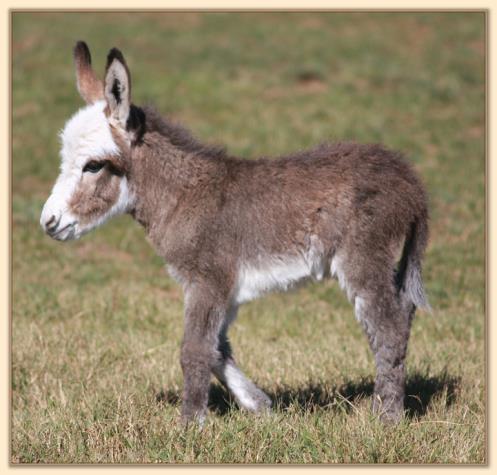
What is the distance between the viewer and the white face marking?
246 inches

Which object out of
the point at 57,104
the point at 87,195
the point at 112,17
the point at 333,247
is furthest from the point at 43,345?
the point at 112,17

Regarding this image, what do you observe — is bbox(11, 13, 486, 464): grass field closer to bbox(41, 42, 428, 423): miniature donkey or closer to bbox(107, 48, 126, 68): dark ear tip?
bbox(41, 42, 428, 423): miniature donkey

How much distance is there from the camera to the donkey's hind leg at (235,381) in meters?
6.69

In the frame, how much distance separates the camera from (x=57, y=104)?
17547mm

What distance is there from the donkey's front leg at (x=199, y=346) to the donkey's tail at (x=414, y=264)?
58.1 inches

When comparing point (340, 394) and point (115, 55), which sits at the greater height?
point (115, 55)

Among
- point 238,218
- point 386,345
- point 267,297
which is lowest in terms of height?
point 267,297

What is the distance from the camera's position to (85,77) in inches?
265

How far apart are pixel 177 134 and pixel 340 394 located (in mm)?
2528

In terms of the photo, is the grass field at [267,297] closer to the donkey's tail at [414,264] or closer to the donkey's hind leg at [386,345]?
the donkey's hind leg at [386,345]

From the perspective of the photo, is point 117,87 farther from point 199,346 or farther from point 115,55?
point 199,346

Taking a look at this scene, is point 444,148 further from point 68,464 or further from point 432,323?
point 68,464

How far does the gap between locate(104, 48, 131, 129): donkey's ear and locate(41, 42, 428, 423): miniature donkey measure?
0.01m

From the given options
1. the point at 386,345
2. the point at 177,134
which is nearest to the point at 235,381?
the point at 386,345
